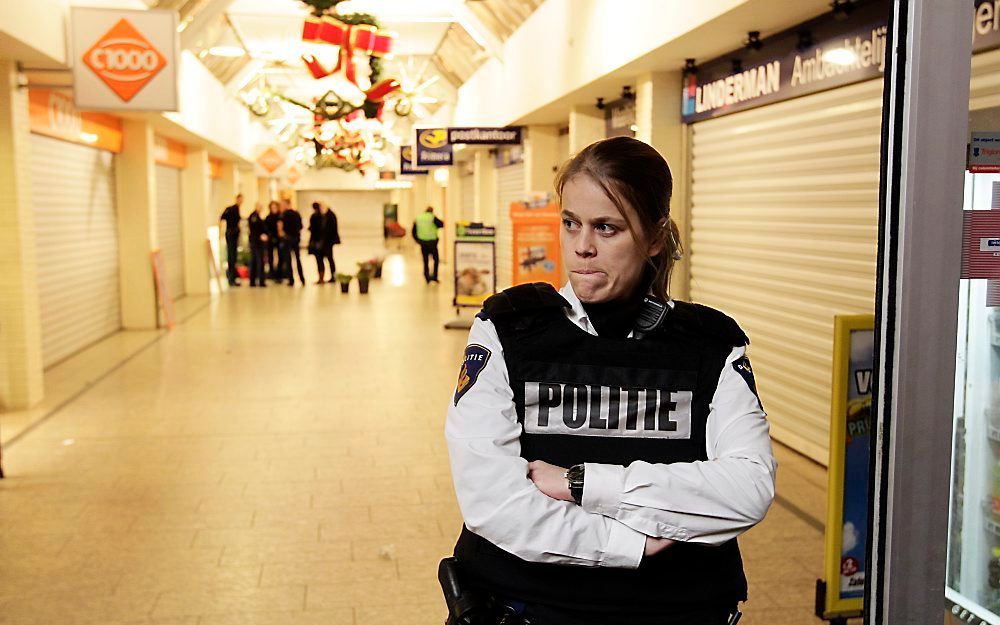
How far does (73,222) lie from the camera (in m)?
11.0

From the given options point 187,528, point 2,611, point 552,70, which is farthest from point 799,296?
point 552,70

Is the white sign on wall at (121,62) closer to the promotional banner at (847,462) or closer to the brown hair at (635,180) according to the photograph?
the promotional banner at (847,462)

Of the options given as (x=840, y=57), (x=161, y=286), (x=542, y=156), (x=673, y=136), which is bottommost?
(x=161, y=286)

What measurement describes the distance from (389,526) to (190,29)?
10.0 meters

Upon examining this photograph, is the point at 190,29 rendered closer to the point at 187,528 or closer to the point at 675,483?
the point at 187,528

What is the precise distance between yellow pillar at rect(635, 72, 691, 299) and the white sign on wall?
3862mm

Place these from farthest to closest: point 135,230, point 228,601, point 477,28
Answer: point 477,28, point 135,230, point 228,601

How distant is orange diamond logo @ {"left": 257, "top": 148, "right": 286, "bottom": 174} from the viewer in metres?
23.4

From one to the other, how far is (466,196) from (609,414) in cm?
2414

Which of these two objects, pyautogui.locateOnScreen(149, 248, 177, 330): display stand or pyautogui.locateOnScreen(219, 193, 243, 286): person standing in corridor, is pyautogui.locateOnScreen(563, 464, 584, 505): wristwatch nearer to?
pyautogui.locateOnScreen(149, 248, 177, 330): display stand

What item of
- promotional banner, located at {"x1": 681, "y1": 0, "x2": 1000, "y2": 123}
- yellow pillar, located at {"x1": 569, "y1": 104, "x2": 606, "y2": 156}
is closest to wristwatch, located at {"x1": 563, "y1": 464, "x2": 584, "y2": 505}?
promotional banner, located at {"x1": 681, "y1": 0, "x2": 1000, "y2": 123}

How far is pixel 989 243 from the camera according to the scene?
168cm

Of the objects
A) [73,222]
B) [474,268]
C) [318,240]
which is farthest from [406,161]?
[73,222]

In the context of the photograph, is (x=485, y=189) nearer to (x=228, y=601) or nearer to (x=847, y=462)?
(x=228, y=601)
